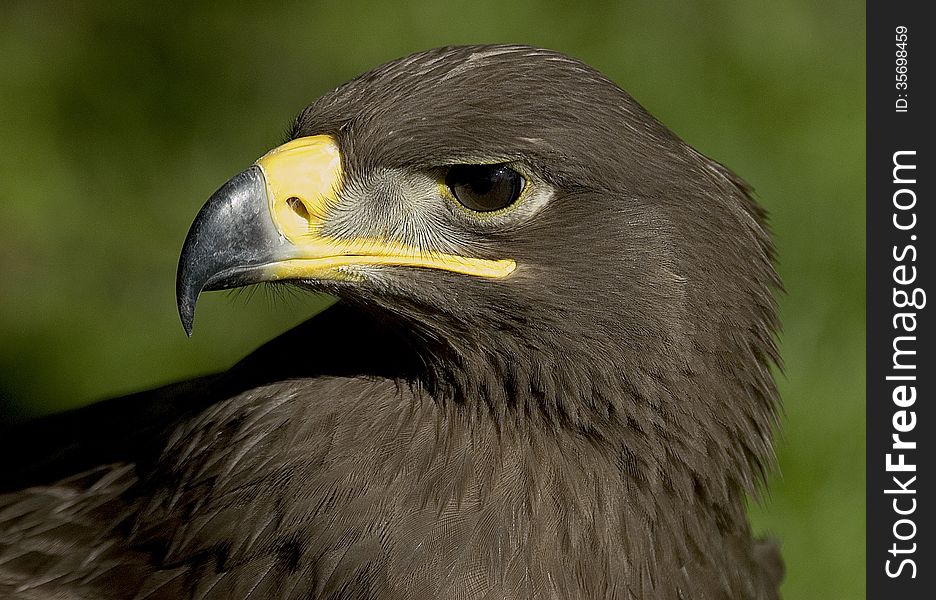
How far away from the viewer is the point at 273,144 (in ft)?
19.9

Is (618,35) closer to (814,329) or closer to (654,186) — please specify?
(814,329)

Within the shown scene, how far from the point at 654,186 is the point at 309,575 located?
3.83 ft

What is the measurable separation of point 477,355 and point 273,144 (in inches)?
133

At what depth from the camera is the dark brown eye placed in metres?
2.80

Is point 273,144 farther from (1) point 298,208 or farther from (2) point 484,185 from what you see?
(2) point 484,185

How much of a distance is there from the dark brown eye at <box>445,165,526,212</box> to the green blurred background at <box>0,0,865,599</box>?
272 cm

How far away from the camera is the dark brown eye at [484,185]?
2.80 meters

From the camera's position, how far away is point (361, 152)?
2867 mm

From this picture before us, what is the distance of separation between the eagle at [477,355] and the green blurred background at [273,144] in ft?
7.59

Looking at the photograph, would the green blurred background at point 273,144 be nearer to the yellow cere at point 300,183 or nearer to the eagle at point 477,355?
the eagle at point 477,355
